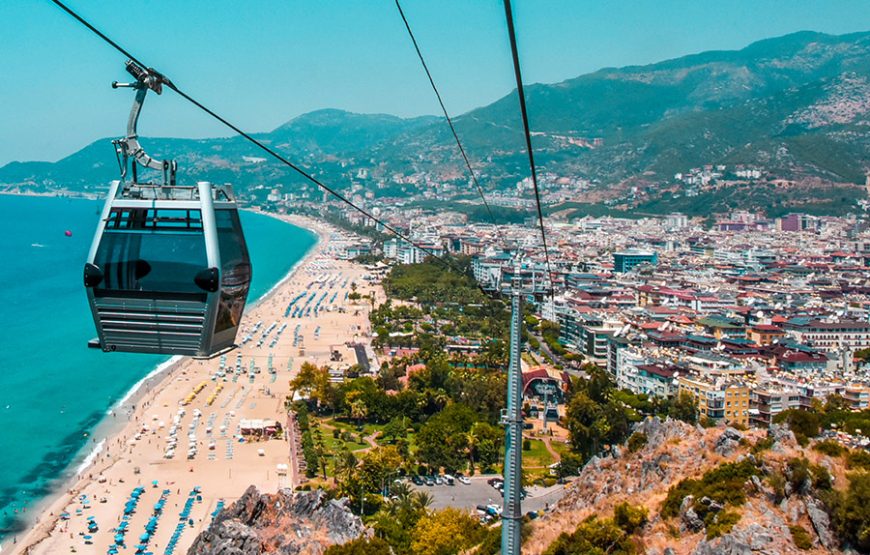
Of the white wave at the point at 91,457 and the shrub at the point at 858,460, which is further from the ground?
the shrub at the point at 858,460

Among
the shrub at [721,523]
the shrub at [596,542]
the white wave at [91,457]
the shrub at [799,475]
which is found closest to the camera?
the shrub at [721,523]

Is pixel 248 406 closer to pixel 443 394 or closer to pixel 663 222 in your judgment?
pixel 443 394

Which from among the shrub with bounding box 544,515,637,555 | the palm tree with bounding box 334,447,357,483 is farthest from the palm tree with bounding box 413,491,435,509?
the shrub with bounding box 544,515,637,555

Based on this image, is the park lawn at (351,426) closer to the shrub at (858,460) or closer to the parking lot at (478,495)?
the parking lot at (478,495)

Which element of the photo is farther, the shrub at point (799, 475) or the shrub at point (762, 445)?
the shrub at point (762, 445)

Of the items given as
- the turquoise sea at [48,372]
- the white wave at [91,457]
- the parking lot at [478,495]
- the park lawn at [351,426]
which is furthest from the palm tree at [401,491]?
the white wave at [91,457]

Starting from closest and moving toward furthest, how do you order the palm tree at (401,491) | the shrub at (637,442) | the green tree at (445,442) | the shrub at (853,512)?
the shrub at (853,512)
the shrub at (637,442)
the palm tree at (401,491)
the green tree at (445,442)

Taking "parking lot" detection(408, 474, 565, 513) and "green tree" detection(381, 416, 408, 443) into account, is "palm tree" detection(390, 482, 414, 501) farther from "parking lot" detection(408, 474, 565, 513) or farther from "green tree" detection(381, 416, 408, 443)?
"green tree" detection(381, 416, 408, 443)

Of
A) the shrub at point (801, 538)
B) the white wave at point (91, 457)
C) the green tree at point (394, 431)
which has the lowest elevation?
the white wave at point (91, 457)
